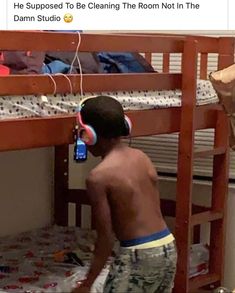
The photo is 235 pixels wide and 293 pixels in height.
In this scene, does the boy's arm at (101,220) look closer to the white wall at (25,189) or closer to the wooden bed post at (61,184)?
the white wall at (25,189)

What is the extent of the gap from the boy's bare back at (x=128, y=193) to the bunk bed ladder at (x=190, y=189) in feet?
2.24

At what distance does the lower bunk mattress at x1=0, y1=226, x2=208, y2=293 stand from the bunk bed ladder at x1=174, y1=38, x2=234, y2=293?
3.2 inches

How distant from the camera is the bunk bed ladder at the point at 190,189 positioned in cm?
321

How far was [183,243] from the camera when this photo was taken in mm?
3264

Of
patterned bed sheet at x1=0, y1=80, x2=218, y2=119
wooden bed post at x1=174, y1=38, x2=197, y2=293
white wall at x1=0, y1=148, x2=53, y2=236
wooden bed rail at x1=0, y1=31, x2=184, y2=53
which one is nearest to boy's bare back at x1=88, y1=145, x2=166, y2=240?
patterned bed sheet at x1=0, y1=80, x2=218, y2=119

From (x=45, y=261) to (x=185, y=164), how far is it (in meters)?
0.80

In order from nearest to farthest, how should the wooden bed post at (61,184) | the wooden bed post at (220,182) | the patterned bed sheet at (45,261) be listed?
1. the patterned bed sheet at (45,261)
2. the wooden bed post at (220,182)
3. the wooden bed post at (61,184)

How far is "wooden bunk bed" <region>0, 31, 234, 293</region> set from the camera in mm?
2559

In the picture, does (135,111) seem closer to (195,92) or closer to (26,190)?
(195,92)

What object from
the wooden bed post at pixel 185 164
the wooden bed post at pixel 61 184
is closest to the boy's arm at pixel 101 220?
the wooden bed post at pixel 185 164

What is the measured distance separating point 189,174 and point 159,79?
442 mm

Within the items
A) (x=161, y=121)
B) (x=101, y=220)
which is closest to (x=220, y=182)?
(x=161, y=121)
